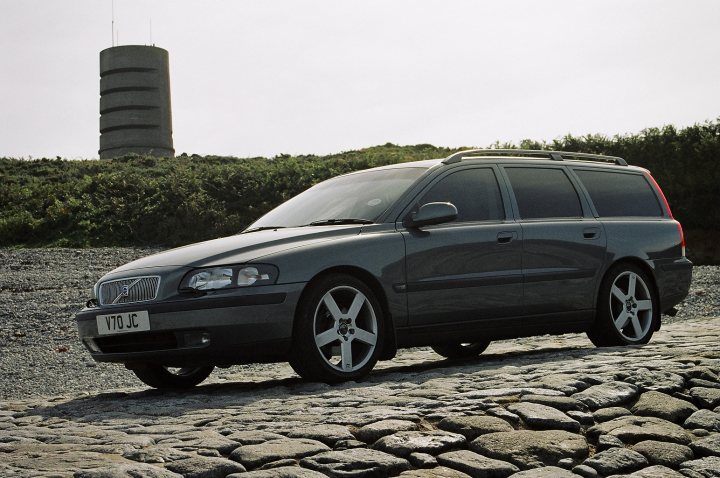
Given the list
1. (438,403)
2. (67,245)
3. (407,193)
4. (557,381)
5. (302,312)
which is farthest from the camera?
(67,245)

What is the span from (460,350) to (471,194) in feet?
7.23

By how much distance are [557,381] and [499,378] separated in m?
0.45

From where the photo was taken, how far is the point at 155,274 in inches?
273

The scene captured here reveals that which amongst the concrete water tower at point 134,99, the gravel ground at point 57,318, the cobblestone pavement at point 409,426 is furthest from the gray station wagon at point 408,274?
the concrete water tower at point 134,99

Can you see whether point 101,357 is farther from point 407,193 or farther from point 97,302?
point 407,193

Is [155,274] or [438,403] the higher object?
[155,274]

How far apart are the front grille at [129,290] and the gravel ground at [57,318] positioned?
6.03 feet

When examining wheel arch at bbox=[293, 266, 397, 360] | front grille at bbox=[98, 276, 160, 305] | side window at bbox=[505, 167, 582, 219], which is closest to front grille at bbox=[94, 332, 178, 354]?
front grille at bbox=[98, 276, 160, 305]

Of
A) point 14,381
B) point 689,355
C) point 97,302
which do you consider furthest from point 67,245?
point 689,355

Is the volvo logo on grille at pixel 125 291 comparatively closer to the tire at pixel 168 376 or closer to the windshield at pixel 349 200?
the tire at pixel 168 376

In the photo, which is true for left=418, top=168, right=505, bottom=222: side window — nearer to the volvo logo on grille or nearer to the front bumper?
the front bumper

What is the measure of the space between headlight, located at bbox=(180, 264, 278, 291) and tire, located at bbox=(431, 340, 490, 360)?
320 cm

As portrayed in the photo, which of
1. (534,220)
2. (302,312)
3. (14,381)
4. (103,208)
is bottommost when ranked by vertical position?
(14,381)

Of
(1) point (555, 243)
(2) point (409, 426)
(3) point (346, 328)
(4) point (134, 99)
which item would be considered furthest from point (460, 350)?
(4) point (134, 99)
